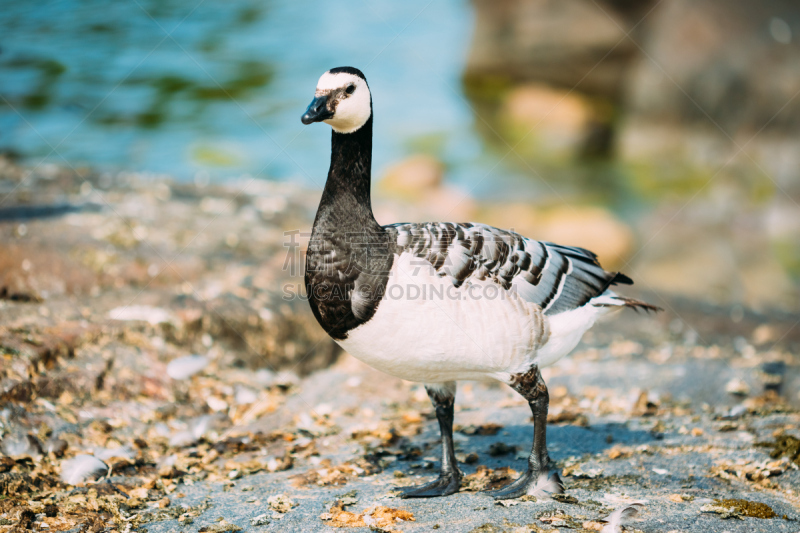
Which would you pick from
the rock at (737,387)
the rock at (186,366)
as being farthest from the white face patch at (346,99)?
the rock at (737,387)

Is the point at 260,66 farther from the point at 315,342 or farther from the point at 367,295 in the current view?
the point at 367,295

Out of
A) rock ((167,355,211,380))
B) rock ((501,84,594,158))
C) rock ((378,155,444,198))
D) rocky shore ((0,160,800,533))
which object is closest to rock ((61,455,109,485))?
rocky shore ((0,160,800,533))

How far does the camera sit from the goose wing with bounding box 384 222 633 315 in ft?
15.0

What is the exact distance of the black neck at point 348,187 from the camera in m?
4.64

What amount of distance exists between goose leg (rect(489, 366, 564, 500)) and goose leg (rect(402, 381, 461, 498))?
1.13ft

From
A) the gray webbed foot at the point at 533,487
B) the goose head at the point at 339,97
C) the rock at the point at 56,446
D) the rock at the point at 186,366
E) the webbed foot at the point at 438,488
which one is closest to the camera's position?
the goose head at the point at 339,97

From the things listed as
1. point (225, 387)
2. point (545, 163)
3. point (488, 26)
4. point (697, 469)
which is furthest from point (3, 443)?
point (488, 26)

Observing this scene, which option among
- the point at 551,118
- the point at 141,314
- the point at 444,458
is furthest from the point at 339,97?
the point at 551,118

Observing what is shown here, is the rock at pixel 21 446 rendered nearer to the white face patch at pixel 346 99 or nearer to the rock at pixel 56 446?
the rock at pixel 56 446

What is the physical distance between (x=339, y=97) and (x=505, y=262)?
1729 millimetres

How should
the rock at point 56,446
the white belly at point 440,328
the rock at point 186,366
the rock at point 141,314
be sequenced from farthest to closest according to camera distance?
1. the rock at point 141,314
2. the rock at point 186,366
3. the rock at point 56,446
4. the white belly at point 440,328

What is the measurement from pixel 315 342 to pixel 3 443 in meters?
3.73

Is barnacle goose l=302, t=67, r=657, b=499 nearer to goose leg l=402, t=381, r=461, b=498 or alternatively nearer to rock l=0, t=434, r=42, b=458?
goose leg l=402, t=381, r=461, b=498

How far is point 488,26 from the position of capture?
24.0 meters
